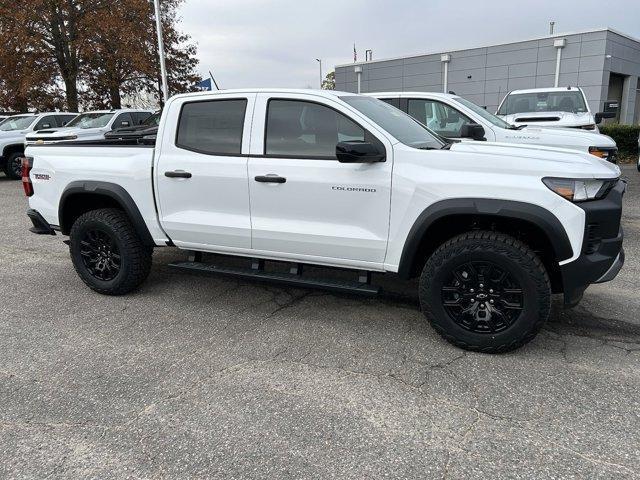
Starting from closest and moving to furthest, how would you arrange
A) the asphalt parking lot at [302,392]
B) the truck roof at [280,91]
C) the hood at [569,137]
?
the asphalt parking lot at [302,392] → the truck roof at [280,91] → the hood at [569,137]

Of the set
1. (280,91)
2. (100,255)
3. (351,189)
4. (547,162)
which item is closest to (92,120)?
(100,255)

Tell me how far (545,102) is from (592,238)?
7425 millimetres

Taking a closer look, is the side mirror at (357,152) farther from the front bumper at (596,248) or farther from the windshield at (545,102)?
the windshield at (545,102)

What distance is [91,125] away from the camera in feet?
46.1

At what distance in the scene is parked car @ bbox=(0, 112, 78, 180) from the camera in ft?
45.4

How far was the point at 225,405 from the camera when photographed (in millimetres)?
2982

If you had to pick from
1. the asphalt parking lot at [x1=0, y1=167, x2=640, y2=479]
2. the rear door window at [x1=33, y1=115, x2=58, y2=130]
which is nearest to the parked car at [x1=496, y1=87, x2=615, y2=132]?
the asphalt parking lot at [x1=0, y1=167, x2=640, y2=479]

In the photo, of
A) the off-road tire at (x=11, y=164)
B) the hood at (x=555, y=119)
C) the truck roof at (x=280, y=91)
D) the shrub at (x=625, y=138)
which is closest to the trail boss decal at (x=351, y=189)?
the truck roof at (x=280, y=91)

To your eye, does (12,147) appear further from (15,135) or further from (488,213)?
(488,213)

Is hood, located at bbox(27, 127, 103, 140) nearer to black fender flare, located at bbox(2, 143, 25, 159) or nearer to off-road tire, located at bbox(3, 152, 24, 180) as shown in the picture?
black fender flare, located at bbox(2, 143, 25, 159)

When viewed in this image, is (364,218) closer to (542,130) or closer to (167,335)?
(167,335)

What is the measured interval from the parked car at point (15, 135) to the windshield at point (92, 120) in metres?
1.03

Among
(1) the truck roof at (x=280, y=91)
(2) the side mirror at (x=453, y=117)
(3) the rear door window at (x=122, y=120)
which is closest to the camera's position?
(1) the truck roof at (x=280, y=91)

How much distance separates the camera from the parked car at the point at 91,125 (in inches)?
517
